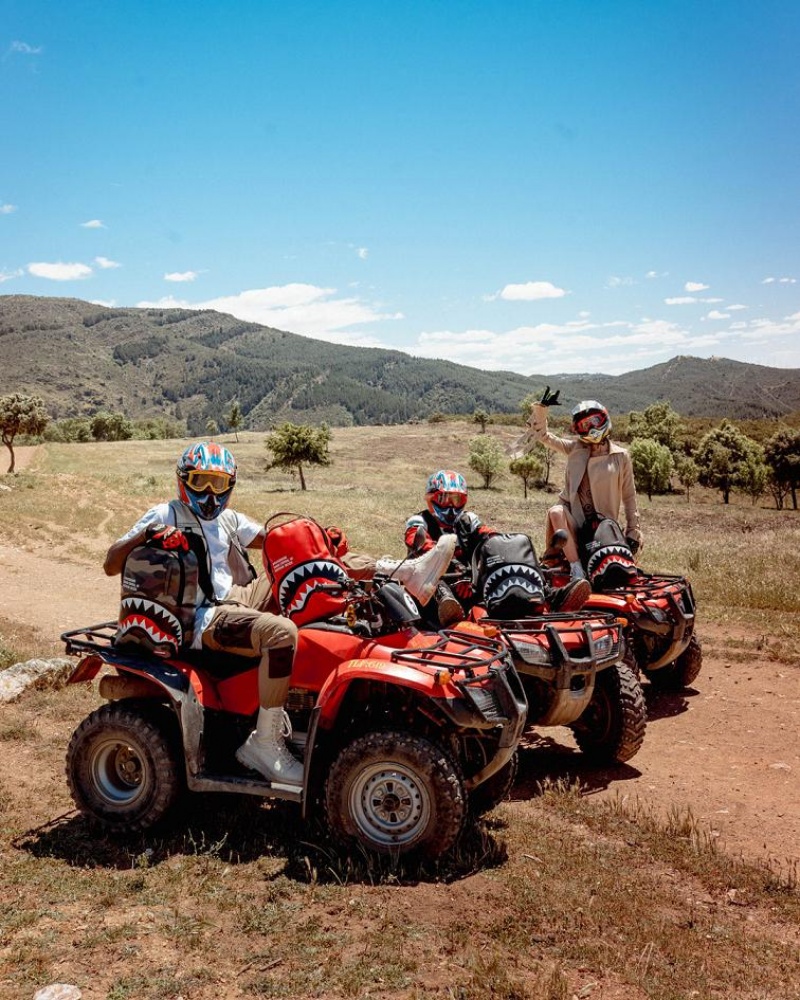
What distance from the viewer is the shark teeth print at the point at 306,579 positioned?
511 centimetres

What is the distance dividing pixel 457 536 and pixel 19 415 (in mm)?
41702

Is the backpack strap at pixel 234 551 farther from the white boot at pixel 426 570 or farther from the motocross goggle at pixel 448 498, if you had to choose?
the motocross goggle at pixel 448 498

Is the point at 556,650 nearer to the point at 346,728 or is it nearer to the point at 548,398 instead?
the point at 346,728

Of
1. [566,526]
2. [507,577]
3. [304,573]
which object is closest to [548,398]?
[566,526]

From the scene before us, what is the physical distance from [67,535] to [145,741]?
18.2m

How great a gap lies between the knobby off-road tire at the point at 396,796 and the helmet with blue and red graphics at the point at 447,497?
3.34 metres

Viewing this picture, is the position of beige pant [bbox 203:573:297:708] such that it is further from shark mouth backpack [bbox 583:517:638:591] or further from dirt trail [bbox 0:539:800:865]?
shark mouth backpack [bbox 583:517:638:591]

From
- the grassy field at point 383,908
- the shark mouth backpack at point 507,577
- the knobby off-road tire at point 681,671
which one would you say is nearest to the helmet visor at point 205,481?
the grassy field at point 383,908

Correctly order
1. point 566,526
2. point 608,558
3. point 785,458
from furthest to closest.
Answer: point 785,458 → point 566,526 → point 608,558

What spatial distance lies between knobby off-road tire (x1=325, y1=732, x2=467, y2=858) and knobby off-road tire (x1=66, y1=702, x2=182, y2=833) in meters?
1.18

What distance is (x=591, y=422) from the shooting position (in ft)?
29.1

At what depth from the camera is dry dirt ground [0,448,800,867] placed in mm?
5930

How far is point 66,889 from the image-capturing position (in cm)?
446

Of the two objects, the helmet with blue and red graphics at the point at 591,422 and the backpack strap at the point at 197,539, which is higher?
the helmet with blue and red graphics at the point at 591,422
